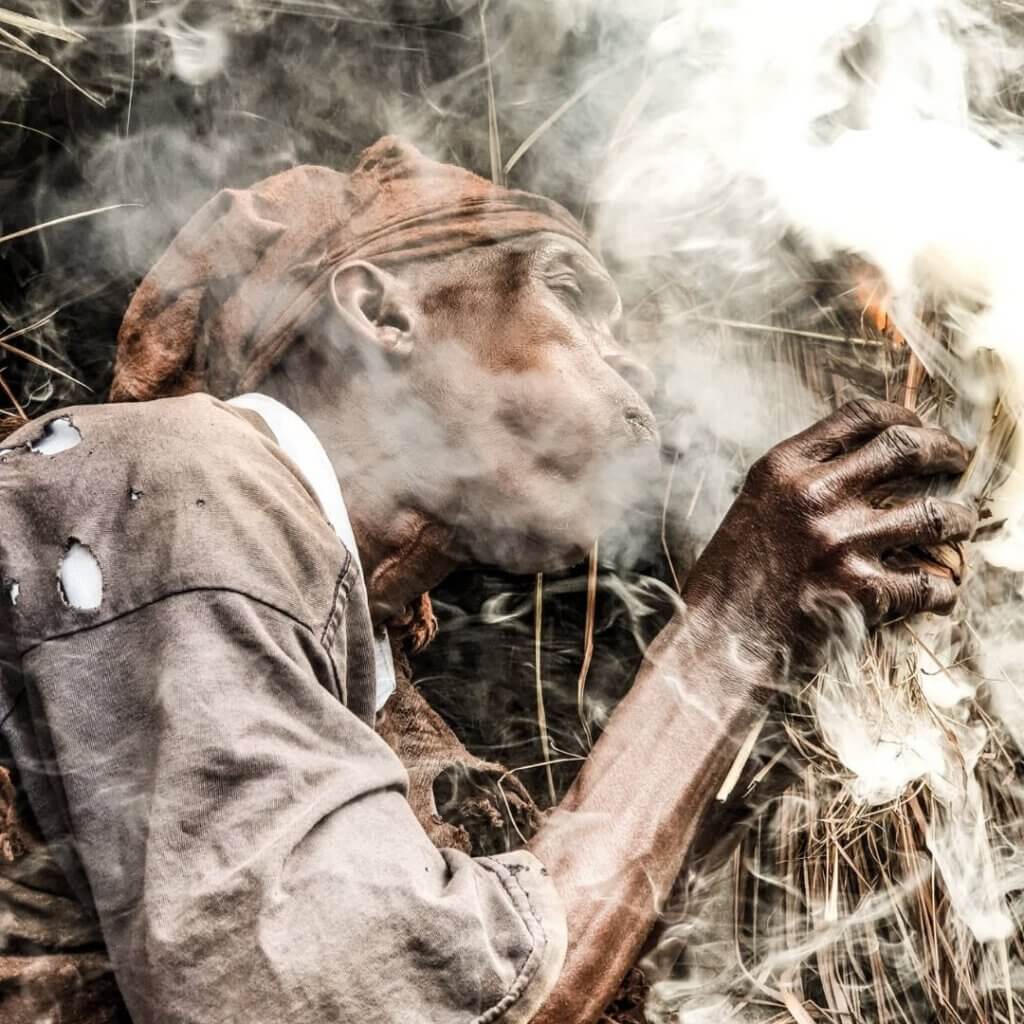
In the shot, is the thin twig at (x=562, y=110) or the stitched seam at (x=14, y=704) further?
the thin twig at (x=562, y=110)

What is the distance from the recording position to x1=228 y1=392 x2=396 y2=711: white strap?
1900 mm

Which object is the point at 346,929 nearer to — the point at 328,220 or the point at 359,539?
the point at 359,539

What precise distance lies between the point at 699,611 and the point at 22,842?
3.63 ft

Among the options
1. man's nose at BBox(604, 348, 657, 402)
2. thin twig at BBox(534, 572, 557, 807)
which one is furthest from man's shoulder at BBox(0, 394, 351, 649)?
thin twig at BBox(534, 572, 557, 807)

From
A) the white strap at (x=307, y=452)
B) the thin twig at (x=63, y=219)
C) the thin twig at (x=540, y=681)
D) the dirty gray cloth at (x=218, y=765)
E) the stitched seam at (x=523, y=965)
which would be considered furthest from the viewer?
the thin twig at (x=540, y=681)

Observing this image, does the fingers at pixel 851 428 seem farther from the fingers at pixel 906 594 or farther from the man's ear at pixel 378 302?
the man's ear at pixel 378 302

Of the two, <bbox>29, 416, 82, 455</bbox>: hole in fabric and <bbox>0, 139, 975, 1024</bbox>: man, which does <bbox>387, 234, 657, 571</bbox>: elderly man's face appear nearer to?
<bbox>0, 139, 975, 1024</bbox>: man

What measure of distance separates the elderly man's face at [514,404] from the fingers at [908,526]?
1.30ft

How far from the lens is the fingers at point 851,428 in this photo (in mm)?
2105

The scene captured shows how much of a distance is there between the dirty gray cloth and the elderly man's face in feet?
1.54

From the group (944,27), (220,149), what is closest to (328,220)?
(220,149)

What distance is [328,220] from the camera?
2129mm

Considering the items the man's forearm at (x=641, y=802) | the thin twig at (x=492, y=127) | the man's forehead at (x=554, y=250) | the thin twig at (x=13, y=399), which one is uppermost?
the thin twig at (x=492, y=127)

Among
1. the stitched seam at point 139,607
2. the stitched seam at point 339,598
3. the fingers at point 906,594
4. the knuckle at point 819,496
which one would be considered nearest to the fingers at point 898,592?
the fingers at point 906,594
